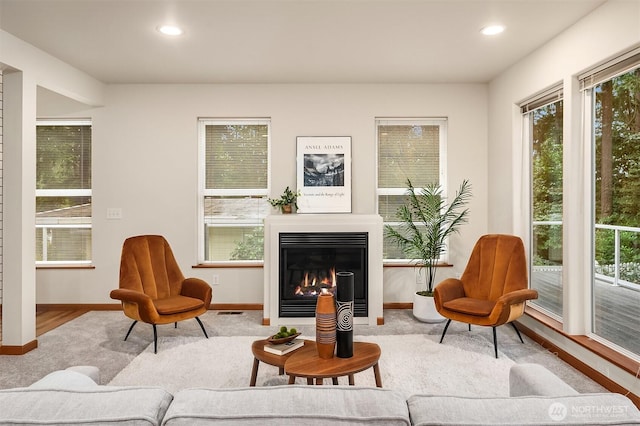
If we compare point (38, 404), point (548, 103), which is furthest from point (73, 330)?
point (548, 103)

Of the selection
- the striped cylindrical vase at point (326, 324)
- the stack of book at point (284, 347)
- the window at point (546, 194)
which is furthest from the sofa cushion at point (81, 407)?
the window at point (546, 194)

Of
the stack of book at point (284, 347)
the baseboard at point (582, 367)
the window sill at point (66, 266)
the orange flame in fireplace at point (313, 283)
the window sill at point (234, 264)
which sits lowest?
the baseboard at point (582, 367)

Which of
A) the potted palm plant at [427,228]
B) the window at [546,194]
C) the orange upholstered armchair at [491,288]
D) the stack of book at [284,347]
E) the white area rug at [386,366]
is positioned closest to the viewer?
the stack of book at [284,347]

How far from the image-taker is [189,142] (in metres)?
4.75

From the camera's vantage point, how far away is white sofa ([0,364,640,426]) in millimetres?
807

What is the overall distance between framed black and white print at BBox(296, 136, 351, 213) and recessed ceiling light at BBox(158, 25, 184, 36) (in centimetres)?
182

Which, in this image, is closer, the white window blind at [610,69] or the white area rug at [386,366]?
the white window blind at [610,69]

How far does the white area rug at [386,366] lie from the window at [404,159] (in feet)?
5.75

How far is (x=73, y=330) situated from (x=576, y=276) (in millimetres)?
4534

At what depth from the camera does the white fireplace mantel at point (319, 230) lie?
4180 millimetres

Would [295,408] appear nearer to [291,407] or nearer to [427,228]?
[291,407]

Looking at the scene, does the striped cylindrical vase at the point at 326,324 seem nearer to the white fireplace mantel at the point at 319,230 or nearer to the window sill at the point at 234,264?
the white fireplace mantel at the point at 319,230

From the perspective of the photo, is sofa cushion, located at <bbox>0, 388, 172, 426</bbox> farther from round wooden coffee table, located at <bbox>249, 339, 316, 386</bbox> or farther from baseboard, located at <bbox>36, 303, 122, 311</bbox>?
baseboard, located at <bbox>36, 303, 122, 311</bbox>

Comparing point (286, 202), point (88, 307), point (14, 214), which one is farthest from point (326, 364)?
point (88, 307)
